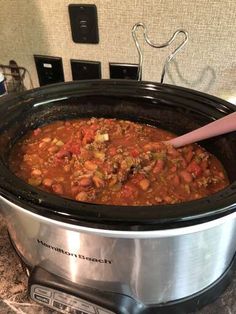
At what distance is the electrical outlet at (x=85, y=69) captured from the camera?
46.8 inches

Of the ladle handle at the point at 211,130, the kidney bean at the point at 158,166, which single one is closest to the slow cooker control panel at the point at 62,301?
the kidney bean at the point at 158,166

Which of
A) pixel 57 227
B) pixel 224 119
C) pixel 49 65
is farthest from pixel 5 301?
pixel 49 65

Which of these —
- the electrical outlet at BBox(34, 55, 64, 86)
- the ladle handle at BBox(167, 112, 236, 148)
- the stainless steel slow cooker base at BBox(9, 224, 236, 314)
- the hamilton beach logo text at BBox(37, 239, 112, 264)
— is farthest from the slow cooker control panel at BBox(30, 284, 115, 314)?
the electrical outlet at BBox(34, 55, 64, 86)

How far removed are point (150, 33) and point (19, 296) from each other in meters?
0.85

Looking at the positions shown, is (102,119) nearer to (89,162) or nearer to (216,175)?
(89,162)

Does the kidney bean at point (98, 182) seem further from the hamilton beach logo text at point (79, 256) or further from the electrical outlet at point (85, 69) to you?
the electrical outlet at point (85, 69)

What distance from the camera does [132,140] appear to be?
3.22 feet

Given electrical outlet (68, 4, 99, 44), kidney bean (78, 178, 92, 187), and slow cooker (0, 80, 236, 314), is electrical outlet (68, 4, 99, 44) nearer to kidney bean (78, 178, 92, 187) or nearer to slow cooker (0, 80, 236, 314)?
slow cooker (0, 80, 236, 314)

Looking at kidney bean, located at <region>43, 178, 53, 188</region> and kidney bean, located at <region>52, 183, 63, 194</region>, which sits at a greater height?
kidney bean, located at <region>43, 178, 53, 188</region>

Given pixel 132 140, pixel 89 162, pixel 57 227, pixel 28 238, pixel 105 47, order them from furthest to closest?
pixel 105 47 → pixel 132 140 → pixel 89 162 → pixel 28 238 → pixel 57 227

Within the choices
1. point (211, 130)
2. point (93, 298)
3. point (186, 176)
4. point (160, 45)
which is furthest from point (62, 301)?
point (160, 45)

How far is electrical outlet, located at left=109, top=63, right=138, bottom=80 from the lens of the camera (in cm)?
115

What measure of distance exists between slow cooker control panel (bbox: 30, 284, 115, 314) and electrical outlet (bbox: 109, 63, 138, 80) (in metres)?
0.75

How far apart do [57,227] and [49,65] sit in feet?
2.69
